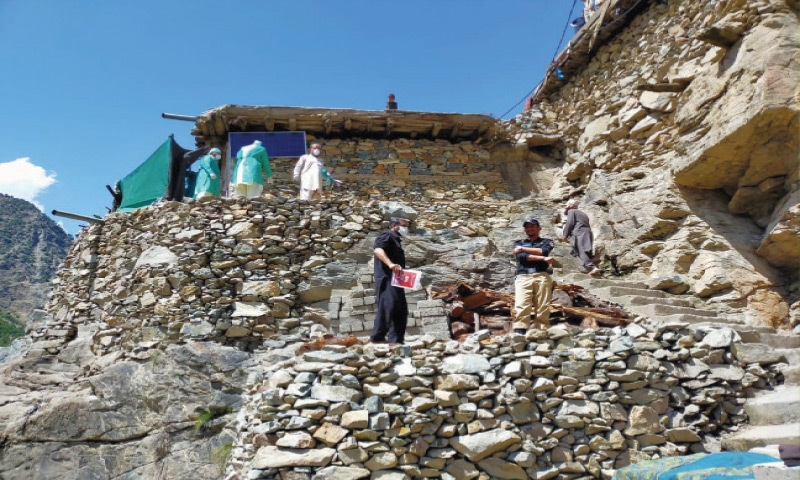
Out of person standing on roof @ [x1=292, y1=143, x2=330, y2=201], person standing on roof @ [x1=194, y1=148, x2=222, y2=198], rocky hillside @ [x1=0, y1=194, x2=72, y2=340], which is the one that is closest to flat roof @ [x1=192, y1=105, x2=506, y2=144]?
person standing on roof @ [x1=194, y1=148, x2=222, y2=198]

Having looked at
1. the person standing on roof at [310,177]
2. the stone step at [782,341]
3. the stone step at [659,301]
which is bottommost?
the stone step at [782,341]

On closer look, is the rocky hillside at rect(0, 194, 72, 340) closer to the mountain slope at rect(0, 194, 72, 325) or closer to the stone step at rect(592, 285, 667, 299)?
the mountain slope at rect(0, 194, 72, 325)

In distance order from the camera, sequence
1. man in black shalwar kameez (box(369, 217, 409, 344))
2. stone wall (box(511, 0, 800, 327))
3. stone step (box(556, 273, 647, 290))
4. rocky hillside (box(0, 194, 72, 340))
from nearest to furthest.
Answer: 1. man in black shalwar kameez (box(369, 217, 409, 344))
2. stone wall (box(511, 0, 800, 327))
3. stone step (box(556, 273, 647, 290))
4. rocky hillside (box(0, 194, 72, 340))

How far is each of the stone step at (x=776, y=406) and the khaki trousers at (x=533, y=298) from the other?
1.96 metres

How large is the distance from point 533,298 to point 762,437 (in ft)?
7.64

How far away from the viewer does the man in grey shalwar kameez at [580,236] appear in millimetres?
8626

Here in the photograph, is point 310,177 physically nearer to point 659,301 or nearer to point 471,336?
point 471,336

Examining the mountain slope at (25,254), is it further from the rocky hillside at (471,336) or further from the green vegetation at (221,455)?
the green vegetation at (221,455)

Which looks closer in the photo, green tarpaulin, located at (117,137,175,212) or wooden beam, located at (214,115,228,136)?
wooden beam, located at (214,115,228,136)

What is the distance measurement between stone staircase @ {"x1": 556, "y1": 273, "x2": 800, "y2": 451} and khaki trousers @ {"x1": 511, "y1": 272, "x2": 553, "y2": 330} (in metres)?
1.43

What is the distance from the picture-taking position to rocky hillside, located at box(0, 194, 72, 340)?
34406 millimetres

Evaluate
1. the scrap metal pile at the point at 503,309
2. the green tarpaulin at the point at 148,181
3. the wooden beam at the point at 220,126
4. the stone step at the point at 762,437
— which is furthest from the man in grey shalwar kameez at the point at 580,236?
the green tarpaulin at the point at 148,181

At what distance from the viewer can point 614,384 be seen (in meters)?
4.93

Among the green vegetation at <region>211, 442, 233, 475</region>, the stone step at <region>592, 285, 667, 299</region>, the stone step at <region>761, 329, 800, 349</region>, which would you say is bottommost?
the green vegetation at <region>211, 442, 233, 475</region>
